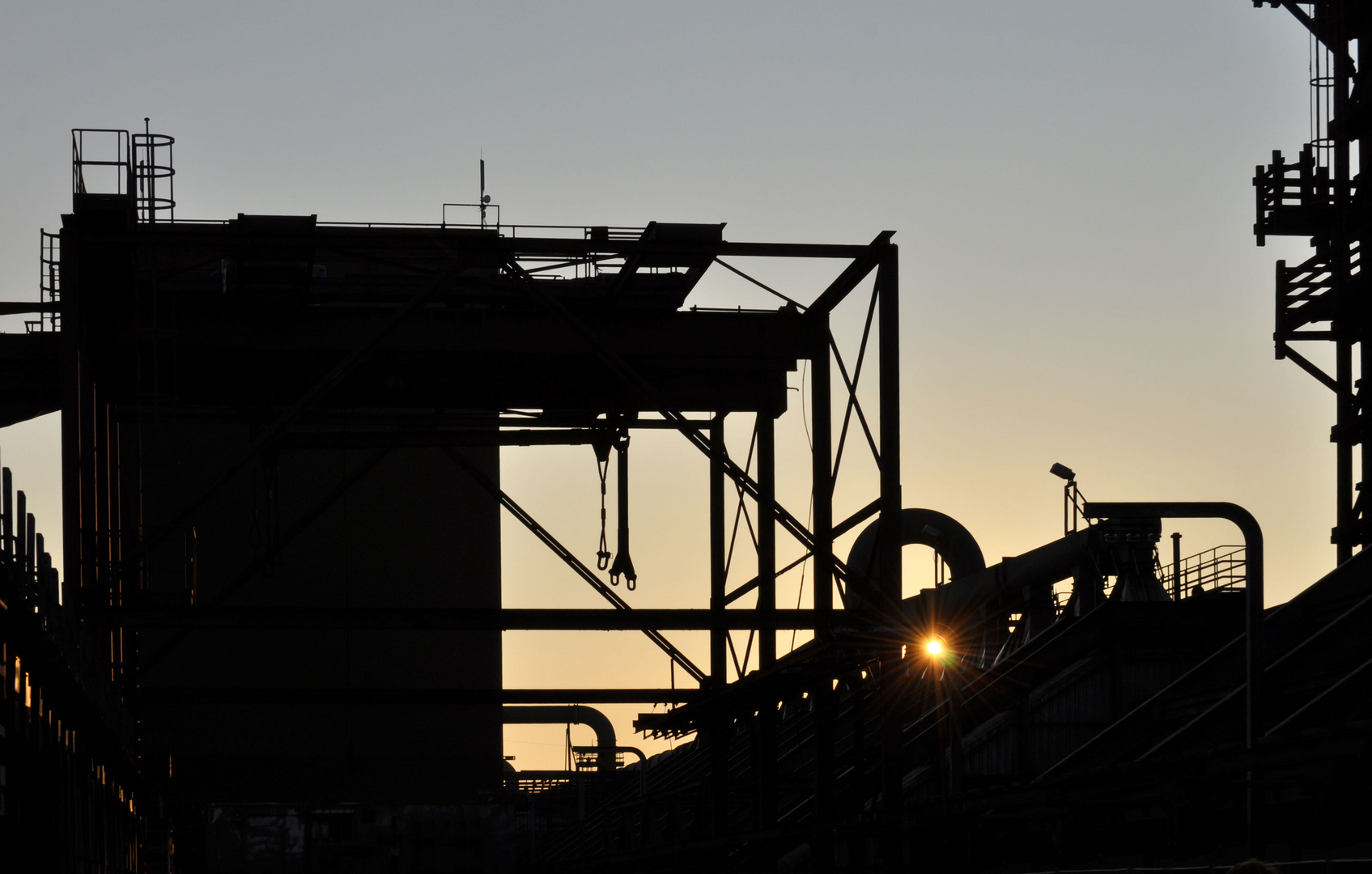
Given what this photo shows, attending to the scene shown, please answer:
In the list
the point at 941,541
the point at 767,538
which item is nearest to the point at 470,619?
the point at 767,538

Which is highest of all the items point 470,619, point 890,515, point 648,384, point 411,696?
point 648,384

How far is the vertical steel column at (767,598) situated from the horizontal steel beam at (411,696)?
1.58 m

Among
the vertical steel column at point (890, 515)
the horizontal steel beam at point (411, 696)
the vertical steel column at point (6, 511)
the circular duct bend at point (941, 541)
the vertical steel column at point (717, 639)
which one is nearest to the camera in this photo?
the vertical steel column at point (6, 511)

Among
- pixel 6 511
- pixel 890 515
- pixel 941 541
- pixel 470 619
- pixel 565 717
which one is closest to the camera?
pixel 6 511

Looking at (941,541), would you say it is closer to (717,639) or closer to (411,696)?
(717,639)

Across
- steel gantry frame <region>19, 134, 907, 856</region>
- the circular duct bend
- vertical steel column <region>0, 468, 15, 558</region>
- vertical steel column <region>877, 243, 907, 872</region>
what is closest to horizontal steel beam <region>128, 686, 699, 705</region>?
steel gantry frame <region>19, 134, 907, 856</region>

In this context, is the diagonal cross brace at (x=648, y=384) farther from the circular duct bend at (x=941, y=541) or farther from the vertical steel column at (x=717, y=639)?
the circular duct bend at (x=941, y=541)

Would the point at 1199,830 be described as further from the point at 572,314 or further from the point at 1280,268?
the point at 1280,268

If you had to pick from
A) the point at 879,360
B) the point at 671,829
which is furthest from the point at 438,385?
the point at 671,829

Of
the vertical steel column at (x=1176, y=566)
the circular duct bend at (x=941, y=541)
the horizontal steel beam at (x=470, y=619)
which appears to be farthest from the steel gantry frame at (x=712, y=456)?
the circular duct bend at (x=941, y=541)

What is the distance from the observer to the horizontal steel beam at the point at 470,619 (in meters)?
24.3

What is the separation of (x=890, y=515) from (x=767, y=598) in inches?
244

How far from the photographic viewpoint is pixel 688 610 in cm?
2545

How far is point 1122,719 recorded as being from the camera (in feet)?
84.1
